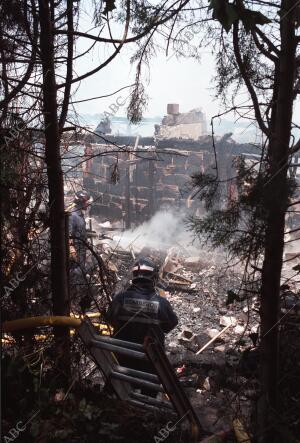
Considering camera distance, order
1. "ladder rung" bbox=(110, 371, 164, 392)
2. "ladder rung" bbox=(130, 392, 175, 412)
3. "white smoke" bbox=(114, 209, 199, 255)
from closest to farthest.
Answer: "ladder rung" bbox=(110, 371, 164, 392)
"ladder rung" bbox=(130, 392, 175, 412)
"white smoke" bbox=(114, 209, 199, 255)

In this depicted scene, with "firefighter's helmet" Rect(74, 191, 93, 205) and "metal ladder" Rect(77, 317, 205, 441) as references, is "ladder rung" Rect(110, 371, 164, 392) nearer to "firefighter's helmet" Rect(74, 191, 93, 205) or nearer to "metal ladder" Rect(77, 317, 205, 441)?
"metal ladder" Rect(77, 317, 205, 441)

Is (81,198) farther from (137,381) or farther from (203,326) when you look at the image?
(137,381)

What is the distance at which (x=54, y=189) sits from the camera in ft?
12.2

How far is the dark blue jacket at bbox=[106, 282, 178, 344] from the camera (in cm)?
466

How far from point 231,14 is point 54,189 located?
7.66ft

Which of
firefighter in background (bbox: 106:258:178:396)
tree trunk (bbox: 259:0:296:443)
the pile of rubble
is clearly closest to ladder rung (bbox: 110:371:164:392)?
the pile of rubble

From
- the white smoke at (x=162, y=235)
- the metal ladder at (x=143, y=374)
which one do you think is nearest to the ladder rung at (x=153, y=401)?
the metal ladder at (x=143, y=374)

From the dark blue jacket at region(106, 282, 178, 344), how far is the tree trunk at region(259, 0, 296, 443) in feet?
6.96

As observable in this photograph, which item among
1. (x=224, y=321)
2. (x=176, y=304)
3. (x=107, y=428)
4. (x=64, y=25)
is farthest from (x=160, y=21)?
(x=176, y=304)

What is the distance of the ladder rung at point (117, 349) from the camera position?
2.52 meters

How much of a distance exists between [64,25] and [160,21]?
1113mm

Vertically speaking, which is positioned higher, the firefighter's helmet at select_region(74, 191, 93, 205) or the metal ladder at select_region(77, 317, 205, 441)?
the firefighter's helmet at select_region(74, 191, 93, 205)

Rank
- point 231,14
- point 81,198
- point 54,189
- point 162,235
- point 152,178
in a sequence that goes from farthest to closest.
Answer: point 152,178 → point 162,235 → point 81,198 → point 54,189 → point 231,14

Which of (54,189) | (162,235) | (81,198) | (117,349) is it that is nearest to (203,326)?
(81,198)
